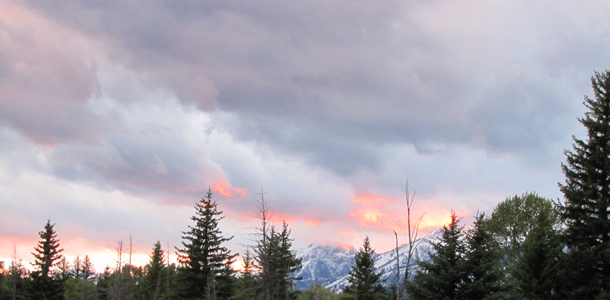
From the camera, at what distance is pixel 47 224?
234ft

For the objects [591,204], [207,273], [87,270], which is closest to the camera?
[591,204]

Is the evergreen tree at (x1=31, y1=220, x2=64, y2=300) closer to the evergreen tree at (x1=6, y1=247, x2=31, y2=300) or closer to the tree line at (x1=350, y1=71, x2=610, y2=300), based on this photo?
the evergreen tree at (x1=6, y1=247, x2=31, y2=300)

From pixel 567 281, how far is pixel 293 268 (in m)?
36.7

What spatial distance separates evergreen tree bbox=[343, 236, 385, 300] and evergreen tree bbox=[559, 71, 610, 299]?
3030 cm

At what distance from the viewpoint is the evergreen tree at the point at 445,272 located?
29.5 meters

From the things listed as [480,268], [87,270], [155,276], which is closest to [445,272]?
[480,268]

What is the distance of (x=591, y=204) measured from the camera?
89.2 ft

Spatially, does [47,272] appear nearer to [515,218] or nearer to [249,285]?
[249,285]

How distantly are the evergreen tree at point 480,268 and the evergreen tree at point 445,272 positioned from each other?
1.39ft

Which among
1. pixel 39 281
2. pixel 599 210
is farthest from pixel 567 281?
pixel 39 281

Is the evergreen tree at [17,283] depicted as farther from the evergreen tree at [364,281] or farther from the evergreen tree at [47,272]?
the evergreen tree at [364,281]

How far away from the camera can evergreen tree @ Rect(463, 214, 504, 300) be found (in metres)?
28.8

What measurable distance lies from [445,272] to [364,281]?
2788 centimetres

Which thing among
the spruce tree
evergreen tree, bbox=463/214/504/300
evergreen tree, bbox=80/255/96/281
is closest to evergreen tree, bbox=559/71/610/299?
evergreen tree, bbox=463/214/504/300
